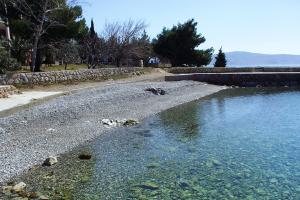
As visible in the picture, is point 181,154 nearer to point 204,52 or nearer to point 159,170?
point 159,170

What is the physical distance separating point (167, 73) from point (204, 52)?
9.50 metres

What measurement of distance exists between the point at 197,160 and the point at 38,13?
2057 centimetres

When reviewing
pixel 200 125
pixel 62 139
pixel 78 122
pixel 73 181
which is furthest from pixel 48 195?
pixel 200 125

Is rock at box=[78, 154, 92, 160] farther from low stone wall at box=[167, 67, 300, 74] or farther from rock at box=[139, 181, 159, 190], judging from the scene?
low stone wall at box=[167, 67, 300, 74]

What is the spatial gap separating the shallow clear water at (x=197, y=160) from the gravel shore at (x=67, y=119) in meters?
0.90

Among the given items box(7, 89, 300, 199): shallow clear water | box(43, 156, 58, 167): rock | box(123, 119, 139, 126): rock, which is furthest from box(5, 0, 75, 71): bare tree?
box(43, 156, 58, 167): rock

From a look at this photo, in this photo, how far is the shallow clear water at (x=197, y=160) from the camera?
9688 millimetres

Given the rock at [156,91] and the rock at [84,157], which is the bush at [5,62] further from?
the rock at [84,157]

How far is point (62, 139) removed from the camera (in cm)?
1437

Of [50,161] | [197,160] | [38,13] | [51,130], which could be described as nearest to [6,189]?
[50,161]

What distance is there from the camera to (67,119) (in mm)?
17656

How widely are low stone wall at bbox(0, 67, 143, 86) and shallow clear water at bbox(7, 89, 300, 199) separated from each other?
957cm

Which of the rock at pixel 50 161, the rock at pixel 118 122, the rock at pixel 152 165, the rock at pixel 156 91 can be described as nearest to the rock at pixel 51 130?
the rock at pixel 118 122

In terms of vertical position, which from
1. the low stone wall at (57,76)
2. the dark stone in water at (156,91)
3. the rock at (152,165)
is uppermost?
the low stone wall at (57,76)
